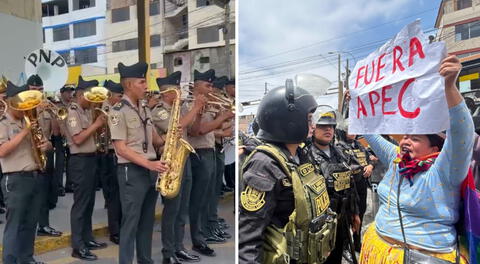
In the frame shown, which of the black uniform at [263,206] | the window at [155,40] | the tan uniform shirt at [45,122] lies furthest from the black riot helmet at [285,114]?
the tan uniform shirt at [45,122]

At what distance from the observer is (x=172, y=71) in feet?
6.79

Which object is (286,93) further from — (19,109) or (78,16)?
(19,109)

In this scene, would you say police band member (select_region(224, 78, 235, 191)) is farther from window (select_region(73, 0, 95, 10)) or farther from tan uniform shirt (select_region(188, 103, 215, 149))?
window (select_region(73, 0, 95, 10))

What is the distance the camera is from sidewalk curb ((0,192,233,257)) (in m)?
2.50

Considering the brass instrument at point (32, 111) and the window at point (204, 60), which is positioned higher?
the window at point (204, 60)

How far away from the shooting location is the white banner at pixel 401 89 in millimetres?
1569

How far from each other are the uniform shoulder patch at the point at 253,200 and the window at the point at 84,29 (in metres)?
1.16

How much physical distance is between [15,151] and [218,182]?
1245 millimetres

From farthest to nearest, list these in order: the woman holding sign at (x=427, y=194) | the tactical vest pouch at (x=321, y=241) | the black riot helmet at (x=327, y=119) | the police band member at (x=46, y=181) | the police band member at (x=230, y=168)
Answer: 1. the black riot helmet at (x=327, y=119)
2. the police band member at (x=46, y=181)
3. the police band member at (x=230, y=168)
4. the tactical vest pouch at (x=321, y=241)
5. the woman holding sign at (x=427, y=194)

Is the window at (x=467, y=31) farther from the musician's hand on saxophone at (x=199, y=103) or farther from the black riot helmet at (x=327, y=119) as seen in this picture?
the black riot helmet at (x=327, y=119)

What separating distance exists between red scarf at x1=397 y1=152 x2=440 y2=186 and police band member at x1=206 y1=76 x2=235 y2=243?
829 mm

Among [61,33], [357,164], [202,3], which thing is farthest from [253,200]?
[357,164]

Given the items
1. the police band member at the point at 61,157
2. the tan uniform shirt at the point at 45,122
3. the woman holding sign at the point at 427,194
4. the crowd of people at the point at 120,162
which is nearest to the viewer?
the woman holding sign at the point at 427,194

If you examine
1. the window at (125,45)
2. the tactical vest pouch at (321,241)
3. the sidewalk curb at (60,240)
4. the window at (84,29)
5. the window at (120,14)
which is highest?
the window at (120,14)
